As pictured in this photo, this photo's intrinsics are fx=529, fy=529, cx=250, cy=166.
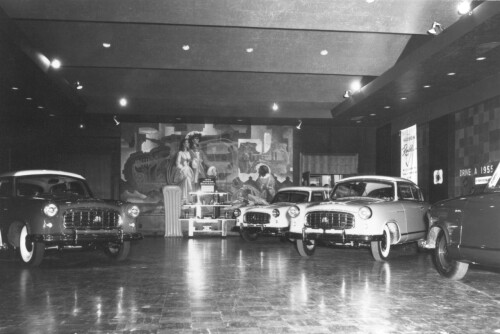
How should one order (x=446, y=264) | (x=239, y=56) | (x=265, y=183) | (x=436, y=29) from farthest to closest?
(x=265, y=183), (x=239, y=56), (x=436, y=29), (x=446, y=264)

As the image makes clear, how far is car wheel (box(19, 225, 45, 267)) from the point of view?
816 cm

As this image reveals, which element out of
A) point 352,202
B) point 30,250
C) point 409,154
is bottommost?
point 30,250

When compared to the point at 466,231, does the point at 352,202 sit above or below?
above

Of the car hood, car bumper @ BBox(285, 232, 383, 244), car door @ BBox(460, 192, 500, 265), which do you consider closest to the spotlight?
the car hood

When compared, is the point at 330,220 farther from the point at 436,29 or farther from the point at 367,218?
the point at 436,29

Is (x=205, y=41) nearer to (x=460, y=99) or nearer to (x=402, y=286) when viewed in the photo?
(x=460, y=99)

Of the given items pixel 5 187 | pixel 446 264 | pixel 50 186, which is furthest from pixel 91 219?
pixel 446 264

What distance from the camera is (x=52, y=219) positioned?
315 inches

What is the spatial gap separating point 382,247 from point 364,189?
1495 mm

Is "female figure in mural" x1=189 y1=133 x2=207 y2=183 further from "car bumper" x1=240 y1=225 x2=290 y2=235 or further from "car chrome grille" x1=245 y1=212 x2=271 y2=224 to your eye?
"car bumper" x1=240 y1=225 x2=290 y2=235

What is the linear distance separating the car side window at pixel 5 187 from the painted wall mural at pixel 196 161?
988 centimetres

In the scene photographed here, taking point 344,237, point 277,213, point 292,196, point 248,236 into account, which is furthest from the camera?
point 248,236

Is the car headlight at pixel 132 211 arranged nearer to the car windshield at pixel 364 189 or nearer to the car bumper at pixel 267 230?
the car windshield at pixel 364 189

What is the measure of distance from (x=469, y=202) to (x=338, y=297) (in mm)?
2064
